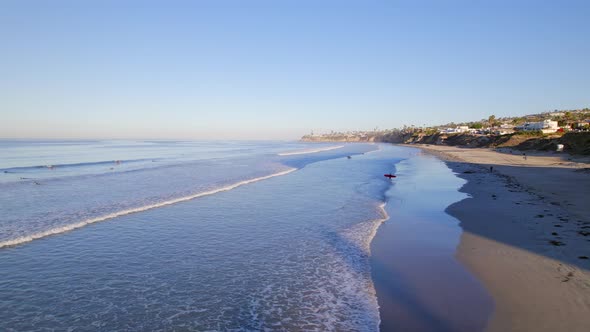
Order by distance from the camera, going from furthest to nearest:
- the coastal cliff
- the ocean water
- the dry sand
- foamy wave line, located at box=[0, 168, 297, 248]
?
the coastal cliff, foamy wave line, located at box=[0, 168, 297, 248], the ocean water, the dry sand

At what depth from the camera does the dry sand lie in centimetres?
592

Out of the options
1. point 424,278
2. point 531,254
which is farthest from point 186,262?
point 531,254

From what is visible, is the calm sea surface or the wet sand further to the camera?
the calm sea surface

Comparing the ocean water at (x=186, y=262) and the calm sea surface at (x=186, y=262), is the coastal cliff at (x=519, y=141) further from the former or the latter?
the ocean water at (x=186, y=262)

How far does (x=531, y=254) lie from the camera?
29.0 feet

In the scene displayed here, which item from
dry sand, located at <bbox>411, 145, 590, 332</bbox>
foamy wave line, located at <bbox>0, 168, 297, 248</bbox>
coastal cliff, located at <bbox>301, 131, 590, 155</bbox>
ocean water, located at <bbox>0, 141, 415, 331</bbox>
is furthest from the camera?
coastal cliff, located at <bbox>301, 131, 590, 155</bbox>

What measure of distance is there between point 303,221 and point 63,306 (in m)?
8.33

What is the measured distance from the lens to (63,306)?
6.70 meters

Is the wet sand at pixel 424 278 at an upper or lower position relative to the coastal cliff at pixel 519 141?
lower

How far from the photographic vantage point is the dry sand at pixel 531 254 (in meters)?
5.92

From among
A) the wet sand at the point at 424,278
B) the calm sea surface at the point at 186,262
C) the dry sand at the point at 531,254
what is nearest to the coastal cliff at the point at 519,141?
the dry sand at the point at 531,254

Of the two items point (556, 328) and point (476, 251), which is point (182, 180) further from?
point (556, 328)

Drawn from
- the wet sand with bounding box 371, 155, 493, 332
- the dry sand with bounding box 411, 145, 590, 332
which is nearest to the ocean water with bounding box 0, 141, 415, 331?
the wet sand with bounding box 371, 155, 493, 332

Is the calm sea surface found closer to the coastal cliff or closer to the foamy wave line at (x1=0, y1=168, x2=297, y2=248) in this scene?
the foamy wave line at (x1=0, y1=168, x2=297, y2=248)
